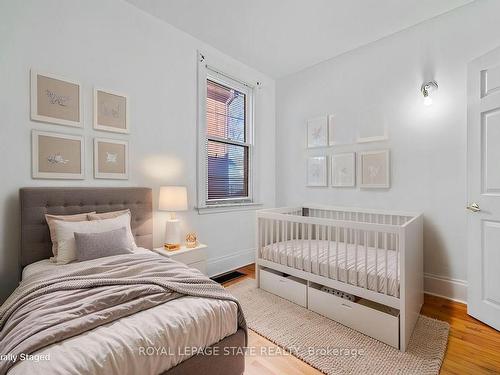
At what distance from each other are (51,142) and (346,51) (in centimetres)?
325

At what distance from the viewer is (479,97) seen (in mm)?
2014

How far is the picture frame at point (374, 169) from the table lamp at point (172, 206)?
206 centimetres

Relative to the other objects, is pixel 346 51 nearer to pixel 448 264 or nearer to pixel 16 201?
pixel 448 264

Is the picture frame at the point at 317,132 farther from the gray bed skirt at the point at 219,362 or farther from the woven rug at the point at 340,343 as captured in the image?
the gray bed skirt at the point at 219,362

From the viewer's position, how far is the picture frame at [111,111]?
215cm

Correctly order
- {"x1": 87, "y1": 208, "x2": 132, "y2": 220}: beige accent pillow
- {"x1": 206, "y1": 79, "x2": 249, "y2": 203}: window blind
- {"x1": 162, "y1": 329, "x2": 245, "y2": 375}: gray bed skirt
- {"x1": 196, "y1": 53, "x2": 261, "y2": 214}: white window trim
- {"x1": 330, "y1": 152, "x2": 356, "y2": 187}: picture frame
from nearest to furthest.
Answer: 1. {"x1": 162, "y1": 329, "x2": 245, "y2": 375}: gray bed skirt
2. {"x1": 87, "y1": 208, "x2": 132, "y2": 220}: beige accent pillow
3. {"x1": 196, "y1": 53, "x2": 261, "y2": 214}: white window trim
4. {"x1": 330, "y1": 152, "x2": 356, "y2": 187}: picture frame
5. {"x1": 206, "y1": 79, "x2": 249, "y2": 203}: window blind

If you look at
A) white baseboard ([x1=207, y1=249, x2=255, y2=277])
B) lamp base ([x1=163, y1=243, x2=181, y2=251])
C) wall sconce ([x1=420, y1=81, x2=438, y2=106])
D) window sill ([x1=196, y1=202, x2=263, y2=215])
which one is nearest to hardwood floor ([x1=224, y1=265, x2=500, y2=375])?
lamp base ([x1=163, y1=243, x2=181, y2=251])

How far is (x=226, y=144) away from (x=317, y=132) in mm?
1243

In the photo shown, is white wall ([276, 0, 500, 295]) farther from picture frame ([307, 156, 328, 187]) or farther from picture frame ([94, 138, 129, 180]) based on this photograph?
picture frame ([94, 138, 129, 180])

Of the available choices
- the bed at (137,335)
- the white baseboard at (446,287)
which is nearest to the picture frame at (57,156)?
the bed at (137,335)

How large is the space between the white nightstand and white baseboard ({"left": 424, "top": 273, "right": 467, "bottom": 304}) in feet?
7.52

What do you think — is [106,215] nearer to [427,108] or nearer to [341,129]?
[341,129]

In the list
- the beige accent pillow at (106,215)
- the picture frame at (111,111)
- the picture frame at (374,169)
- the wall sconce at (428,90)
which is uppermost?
the wall sconce at (428,90)

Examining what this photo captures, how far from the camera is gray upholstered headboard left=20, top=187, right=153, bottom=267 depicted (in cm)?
175
